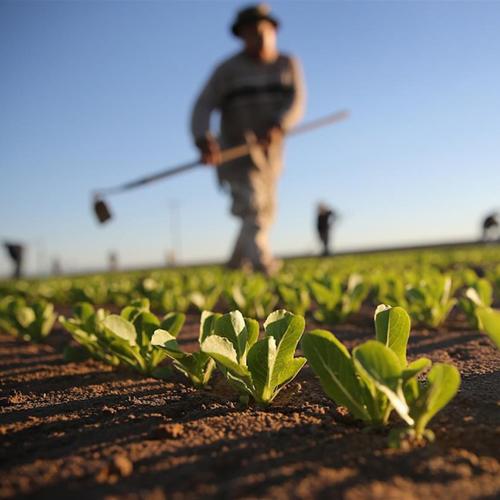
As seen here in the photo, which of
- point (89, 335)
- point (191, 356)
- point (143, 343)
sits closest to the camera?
point (191, 356)

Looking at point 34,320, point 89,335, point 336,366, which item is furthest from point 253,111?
point 336,366

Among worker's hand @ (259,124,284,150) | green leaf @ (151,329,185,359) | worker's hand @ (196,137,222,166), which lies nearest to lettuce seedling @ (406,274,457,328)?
green leaf @ (151,329,185,359)

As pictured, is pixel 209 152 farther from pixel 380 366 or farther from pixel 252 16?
pixel 380 366

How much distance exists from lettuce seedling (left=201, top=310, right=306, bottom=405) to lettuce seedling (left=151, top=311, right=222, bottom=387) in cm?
13

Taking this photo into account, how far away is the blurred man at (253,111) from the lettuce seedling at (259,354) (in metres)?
5.67

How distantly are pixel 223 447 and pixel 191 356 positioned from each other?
443 millimetres

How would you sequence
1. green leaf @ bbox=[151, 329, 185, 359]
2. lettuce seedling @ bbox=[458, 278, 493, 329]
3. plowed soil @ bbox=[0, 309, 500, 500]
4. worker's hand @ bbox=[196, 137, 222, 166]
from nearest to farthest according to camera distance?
plowed soil @ bbox=[0, 309, 500, 500]
green leaf @ bbox=[151, 329, 185, 359]
lettuce seedling @ bbox=[458, 278, 493, 329]
worker's hand @ bbox=[196, 137, 222, 166]

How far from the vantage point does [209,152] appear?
6.49m

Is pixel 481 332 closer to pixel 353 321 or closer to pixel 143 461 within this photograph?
pixel 353 321

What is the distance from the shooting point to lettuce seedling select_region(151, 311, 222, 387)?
1.30m

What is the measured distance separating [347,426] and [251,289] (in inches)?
79.4

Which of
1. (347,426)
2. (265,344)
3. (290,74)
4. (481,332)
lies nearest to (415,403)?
(347,426)

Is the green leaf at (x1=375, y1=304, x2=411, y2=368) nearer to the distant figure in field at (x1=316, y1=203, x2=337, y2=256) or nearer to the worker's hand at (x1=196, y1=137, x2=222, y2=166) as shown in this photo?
the worker's hand at (x1=196, y1=137, x2=222, y2=166)

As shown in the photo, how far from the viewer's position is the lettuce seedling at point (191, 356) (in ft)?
4.27
